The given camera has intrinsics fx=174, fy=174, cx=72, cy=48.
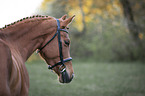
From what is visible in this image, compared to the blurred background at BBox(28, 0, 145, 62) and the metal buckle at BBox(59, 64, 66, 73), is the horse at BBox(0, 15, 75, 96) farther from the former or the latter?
the blurred background at BBox(28, 0, 145, 62)

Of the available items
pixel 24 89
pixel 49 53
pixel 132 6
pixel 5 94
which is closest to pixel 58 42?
pixel 49 53

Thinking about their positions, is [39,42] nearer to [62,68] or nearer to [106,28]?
[62,68]

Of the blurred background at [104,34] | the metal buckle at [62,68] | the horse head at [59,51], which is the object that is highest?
the blurred background at [104,34]

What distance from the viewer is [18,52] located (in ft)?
7.75

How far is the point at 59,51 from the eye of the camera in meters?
2.55

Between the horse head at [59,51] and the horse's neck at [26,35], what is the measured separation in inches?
4.7

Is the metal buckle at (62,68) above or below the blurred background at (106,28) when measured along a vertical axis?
below

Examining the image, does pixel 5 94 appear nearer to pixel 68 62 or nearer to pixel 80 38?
pixel 68 62

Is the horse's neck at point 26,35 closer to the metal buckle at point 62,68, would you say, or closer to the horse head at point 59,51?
the horse head at point 59,51

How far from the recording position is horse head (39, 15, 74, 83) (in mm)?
2549

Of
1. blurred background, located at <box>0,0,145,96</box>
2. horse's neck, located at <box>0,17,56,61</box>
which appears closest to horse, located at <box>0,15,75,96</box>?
horse's neck, located at <box>0,17,56,61</box>

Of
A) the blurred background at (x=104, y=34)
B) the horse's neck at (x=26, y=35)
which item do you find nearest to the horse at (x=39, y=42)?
the horse's neck at (x=26, y=35)

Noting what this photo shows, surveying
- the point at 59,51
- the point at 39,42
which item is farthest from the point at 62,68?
the point at 39,42

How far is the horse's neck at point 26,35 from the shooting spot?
232 cm
